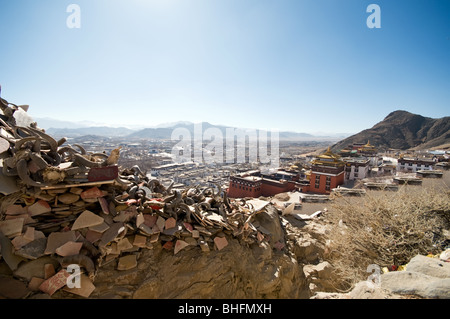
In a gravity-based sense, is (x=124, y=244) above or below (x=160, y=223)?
below

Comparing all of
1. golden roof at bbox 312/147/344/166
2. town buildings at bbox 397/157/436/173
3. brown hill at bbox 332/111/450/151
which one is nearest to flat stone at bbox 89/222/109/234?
golden roof at bbox 312/147/344/166

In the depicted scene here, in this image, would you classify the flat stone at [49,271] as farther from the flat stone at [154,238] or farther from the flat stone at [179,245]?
the flat stone at [179,245]

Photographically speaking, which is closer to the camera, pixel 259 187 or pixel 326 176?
pixel 326 176

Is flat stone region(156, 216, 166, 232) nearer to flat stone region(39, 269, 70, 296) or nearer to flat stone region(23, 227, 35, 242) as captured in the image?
flat stone region(39, 269, 70, 296)

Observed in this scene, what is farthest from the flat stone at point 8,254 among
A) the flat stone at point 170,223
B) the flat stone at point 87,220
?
the flat stone at point 170,223

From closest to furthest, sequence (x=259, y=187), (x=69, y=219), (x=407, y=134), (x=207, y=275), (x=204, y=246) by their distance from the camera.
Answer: (x=69, y=219) < (x=207, y=275) < (x=204, y=246) < (x=259, y=187) < (x=407, y=134)

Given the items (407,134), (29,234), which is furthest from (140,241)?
(407,134)

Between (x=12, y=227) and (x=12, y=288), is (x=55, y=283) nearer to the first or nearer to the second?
(x=12, y=288)

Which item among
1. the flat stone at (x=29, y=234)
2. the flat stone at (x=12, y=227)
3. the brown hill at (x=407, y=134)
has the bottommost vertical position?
the flat stone at (x=29, y=234)
